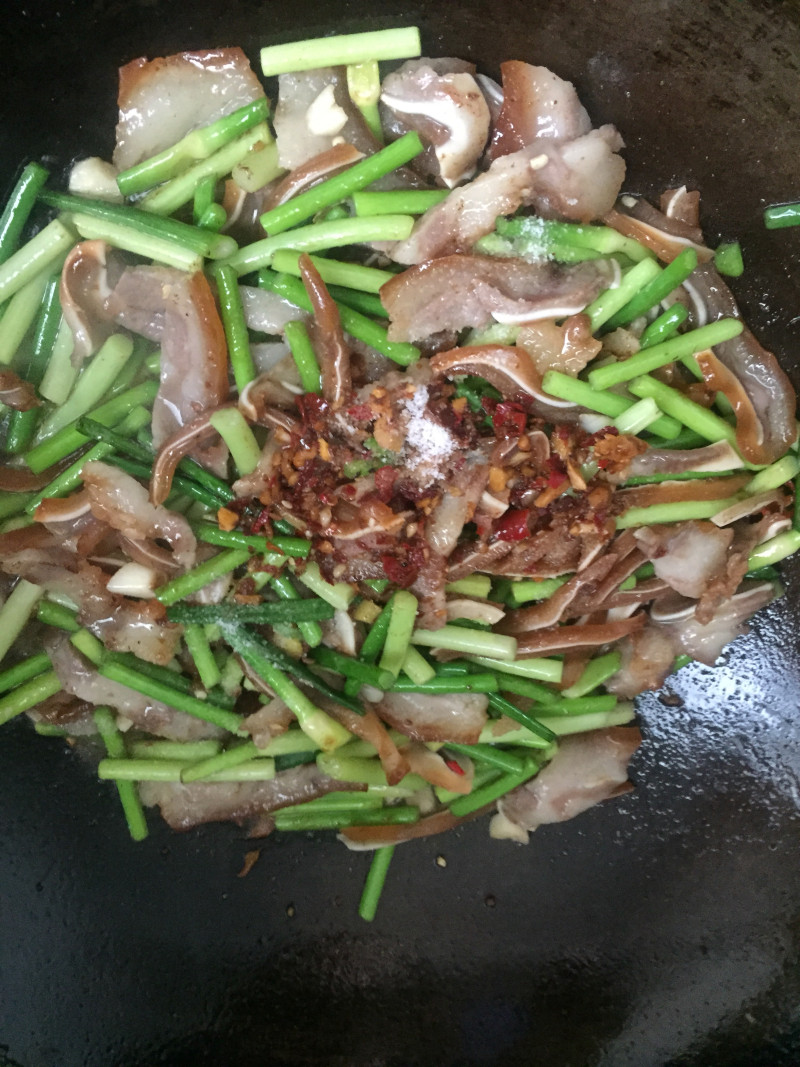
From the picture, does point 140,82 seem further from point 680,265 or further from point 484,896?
point 484,896

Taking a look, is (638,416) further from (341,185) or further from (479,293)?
(341,185)

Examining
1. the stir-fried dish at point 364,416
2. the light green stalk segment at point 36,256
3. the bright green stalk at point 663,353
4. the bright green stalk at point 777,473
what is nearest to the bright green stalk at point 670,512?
the stir-fried dish at point 364,416

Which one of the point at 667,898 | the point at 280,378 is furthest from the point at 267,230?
the point at 667,898

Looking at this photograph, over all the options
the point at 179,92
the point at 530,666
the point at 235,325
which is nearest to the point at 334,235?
the point at 235,325

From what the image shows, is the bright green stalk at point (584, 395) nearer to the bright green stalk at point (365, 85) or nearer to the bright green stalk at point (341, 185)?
the bright green stalk at point (341, 185)

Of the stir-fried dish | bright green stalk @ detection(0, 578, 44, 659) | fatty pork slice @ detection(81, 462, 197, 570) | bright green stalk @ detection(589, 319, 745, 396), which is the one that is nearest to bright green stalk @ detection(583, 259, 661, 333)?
the stir-fried dish

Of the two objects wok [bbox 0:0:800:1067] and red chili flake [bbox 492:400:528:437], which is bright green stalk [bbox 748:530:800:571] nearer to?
wok [bbox 0:0:800:1067]
